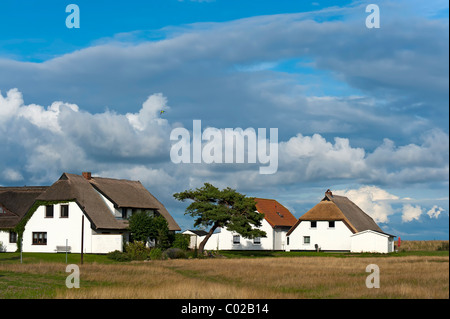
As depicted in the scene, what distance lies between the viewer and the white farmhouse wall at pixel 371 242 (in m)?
88.1

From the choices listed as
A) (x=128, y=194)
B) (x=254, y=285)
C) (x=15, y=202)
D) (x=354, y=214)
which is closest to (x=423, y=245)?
(x=354, y=214)

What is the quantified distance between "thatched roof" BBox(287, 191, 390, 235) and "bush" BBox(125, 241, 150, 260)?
33.2 metres

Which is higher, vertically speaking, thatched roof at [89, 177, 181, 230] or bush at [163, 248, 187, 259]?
thatched roof at [89, 177, 181, 230]

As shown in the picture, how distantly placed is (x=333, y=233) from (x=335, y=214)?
2868 millimetres

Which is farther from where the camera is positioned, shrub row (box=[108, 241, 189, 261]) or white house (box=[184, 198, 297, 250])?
white house (box=[184, 198, 297, 250])

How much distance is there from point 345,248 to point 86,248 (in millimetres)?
40266

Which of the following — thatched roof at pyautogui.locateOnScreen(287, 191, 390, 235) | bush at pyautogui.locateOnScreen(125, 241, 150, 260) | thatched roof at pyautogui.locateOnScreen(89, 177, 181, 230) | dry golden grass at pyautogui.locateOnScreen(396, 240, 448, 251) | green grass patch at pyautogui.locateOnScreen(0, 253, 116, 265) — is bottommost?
dry golden grass at pyautogui.locateOnScreen(396, 240, 448, 251)

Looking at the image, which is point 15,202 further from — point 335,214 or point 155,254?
point 335,214

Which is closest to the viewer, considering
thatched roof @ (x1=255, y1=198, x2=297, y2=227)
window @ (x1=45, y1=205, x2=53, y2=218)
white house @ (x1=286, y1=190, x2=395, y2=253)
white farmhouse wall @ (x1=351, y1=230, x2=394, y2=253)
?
window @ (x1=45, y1=205, x2=53, y2=218)

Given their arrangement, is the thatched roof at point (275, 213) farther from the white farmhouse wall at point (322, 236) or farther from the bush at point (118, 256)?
the bush at point (118, 256)

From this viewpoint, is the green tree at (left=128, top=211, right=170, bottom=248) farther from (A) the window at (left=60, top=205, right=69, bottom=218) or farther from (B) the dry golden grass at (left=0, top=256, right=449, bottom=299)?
(B) the dry golden grass at (left=0, top=256, right=449, bottom=299)

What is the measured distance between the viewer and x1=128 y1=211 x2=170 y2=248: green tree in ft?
230

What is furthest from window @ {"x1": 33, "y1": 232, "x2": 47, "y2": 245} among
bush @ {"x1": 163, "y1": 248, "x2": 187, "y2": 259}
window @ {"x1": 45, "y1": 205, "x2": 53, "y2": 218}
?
bush @ {"x1": 163, "y1": 248, "x2": 187, "y2": 259}
